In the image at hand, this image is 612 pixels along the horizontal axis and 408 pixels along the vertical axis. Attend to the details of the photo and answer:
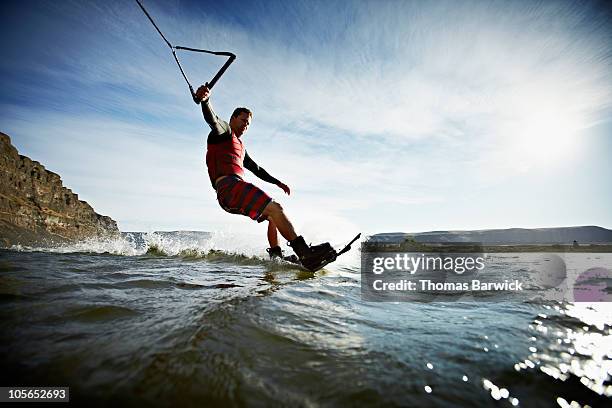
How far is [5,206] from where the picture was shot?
2770 centimetres

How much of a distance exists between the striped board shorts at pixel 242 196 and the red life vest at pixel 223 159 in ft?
0.50

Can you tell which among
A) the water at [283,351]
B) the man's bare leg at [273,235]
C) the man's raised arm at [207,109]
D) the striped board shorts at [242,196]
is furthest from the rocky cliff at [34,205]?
the water at [283,351]

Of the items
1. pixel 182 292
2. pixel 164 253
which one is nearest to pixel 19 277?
pixel 182 292

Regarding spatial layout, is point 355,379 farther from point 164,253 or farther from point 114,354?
point 164,253

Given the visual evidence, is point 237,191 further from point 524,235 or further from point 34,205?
point 524,235

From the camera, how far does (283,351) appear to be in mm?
1516

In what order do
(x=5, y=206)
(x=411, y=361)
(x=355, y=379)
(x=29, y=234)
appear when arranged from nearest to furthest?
(x=355, y=379) < (x=411, y=361) < (x=5, y=206) < (x=29, y=234)

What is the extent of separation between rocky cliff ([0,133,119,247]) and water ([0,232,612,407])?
3282cm

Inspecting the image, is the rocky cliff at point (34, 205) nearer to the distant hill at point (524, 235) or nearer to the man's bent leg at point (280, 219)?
the man's bent leg at point (280, 219)

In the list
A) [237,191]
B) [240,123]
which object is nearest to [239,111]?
[240,123]

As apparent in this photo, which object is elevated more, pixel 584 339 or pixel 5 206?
pixel 5 206

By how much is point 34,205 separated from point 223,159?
40973mm

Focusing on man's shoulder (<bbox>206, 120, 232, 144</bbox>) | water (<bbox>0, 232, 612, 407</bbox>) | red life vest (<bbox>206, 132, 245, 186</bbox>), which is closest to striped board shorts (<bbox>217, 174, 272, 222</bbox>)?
red life vest (<bbox>206, 132, 245, 186</bbox>)

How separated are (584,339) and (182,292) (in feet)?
11.4
